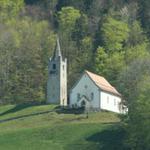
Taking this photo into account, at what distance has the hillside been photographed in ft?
414

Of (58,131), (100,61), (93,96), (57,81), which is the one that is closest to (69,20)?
(100,61)

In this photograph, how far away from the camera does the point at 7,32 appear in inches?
7407

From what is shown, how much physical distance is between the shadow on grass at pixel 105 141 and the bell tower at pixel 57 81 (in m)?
24.2

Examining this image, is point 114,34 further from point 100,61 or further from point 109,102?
point 109,102

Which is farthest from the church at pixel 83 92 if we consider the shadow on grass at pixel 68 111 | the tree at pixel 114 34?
the tree at pixel 114 34

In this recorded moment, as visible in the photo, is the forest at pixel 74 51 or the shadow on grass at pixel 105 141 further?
the forest at pixel 74 51

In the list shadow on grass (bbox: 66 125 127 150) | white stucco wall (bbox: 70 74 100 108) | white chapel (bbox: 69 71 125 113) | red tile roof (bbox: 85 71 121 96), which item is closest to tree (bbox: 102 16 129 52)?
red tile roof (bbox: 85 71 121 96)

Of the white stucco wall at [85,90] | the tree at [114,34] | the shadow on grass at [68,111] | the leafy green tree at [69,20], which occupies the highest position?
the leafy green tree at [69,20]

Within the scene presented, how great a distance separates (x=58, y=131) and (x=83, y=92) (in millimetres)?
22557

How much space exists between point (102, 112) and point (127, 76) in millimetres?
13039

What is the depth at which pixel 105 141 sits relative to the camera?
127438mm

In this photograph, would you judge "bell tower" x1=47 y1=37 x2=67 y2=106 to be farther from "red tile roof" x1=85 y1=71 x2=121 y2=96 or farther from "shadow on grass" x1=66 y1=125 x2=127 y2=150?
"shadow on grass" x1=66 y1=125 x2=127 y2=150

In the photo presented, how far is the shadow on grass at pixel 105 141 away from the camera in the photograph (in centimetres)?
12538

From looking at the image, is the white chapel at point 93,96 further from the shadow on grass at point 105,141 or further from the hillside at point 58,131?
the shadow on grass at point 105,141
